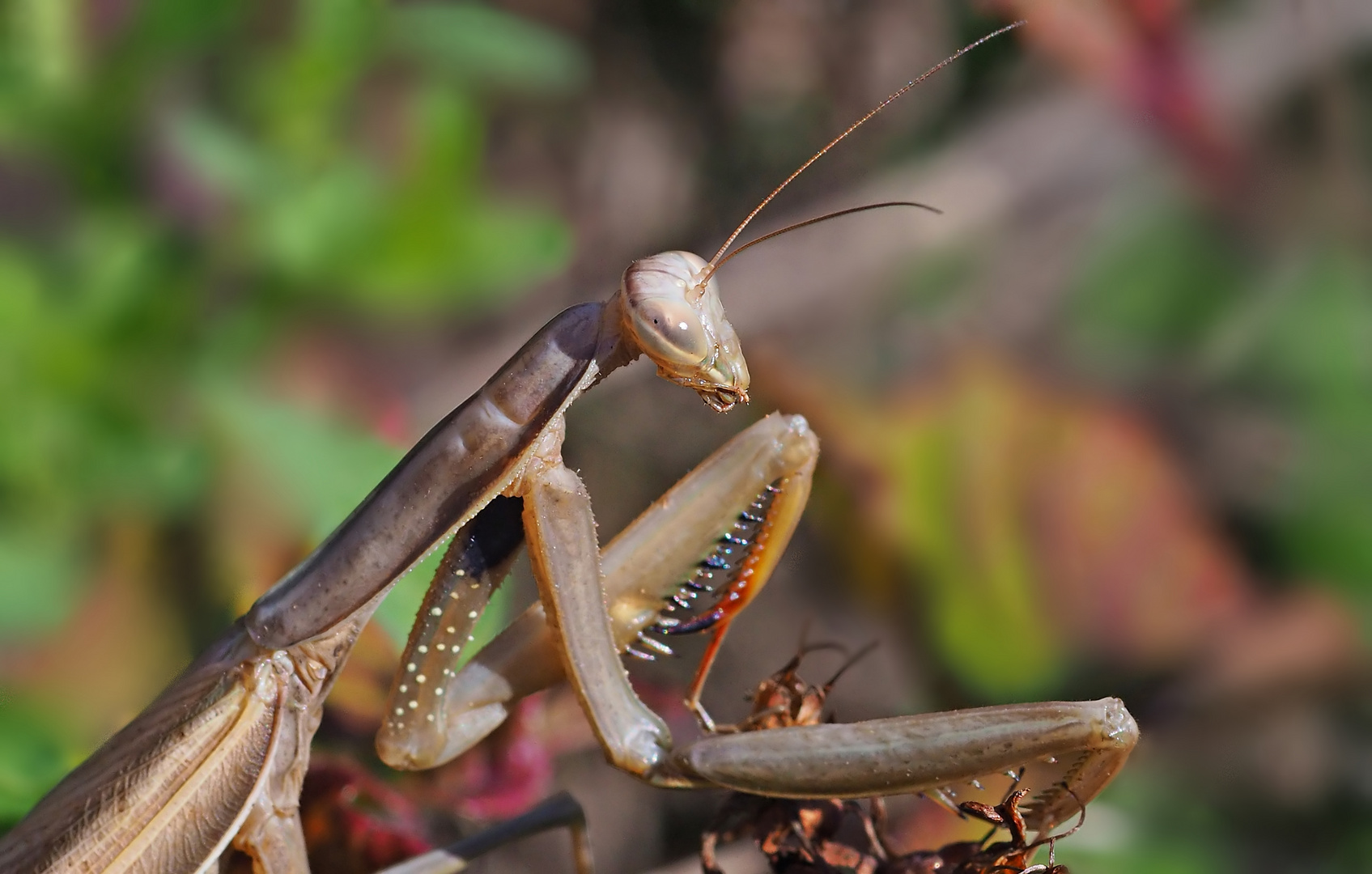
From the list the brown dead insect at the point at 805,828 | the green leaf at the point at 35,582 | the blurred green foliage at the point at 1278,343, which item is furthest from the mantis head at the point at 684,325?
the blurred green foliage at the point at 1278,343

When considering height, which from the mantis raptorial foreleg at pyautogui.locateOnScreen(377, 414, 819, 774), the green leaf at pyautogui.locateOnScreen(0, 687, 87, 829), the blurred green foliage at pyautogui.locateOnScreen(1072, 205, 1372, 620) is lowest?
the blurred green foliage at pyautogui.locateOnScreen(1072, 205, 1372, 620)

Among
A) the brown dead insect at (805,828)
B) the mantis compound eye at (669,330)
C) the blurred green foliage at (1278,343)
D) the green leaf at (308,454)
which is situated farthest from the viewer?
the blurred green foliage at (1278,343)

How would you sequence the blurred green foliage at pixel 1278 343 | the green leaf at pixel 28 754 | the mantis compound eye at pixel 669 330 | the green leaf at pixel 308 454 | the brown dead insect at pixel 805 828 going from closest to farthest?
the mantis compound eye at pixel 669 330 → the brown dead insect at pixel 805 828 → the green leaf at pixel 28 754 → the green leaf at pixel 308 454 → the blurred green foliage at pixel 1278 343

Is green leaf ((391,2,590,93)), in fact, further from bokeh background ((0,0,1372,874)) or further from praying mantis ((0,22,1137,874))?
praying mantis ((0,22,1137,874))

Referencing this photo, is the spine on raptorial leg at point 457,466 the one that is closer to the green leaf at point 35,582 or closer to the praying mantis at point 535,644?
the praying mantis at point 535,644

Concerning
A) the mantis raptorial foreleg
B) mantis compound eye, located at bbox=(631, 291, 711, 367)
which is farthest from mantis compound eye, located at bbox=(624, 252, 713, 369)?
the mantis raptorial foreleg

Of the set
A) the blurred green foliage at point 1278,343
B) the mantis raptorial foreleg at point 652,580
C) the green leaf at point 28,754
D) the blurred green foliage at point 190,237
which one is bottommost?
the blurred green foliage at point 1278,343
